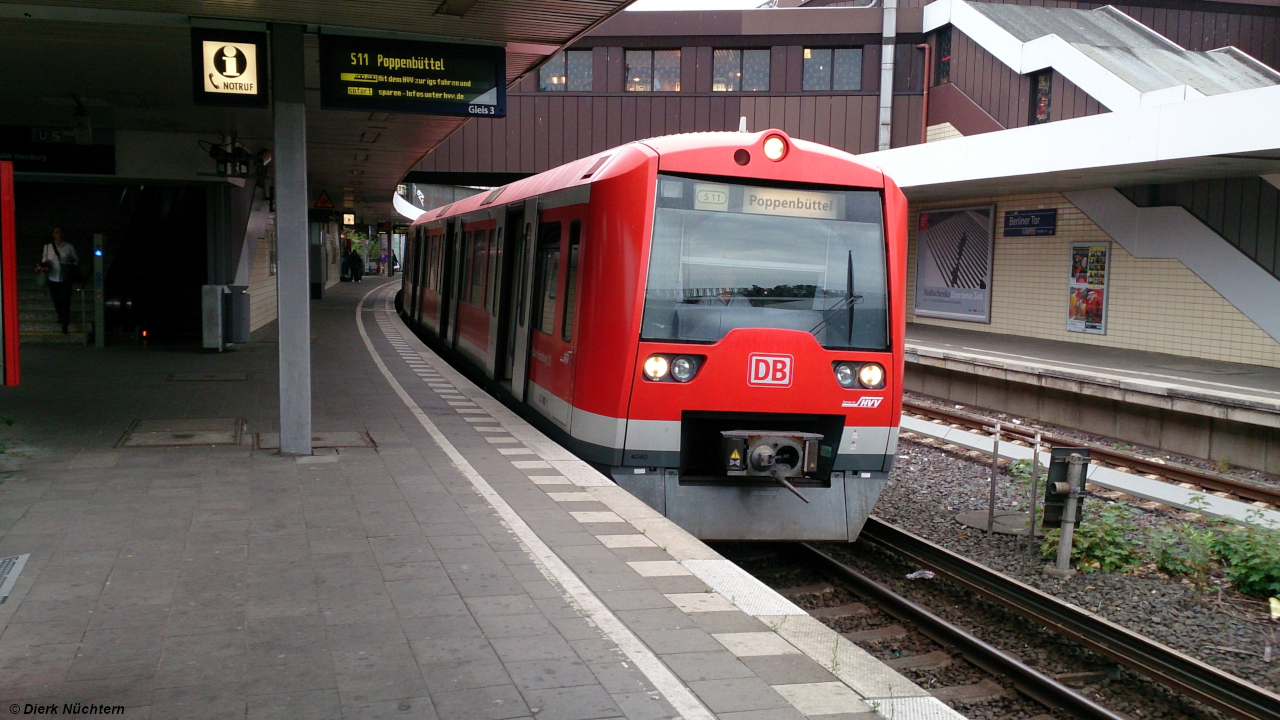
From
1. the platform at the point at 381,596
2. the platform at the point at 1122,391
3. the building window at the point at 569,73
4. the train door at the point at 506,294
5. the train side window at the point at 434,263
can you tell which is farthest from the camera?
the building window at the point at 569,73

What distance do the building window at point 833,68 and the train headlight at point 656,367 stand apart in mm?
22291

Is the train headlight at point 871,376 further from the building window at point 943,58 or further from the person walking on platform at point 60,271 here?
the building window at point 943,58

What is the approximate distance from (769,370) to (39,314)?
46.8ft

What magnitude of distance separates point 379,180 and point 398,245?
79.0m

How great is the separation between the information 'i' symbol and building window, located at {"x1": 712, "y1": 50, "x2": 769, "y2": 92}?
68.0 ft

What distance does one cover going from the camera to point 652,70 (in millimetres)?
27562

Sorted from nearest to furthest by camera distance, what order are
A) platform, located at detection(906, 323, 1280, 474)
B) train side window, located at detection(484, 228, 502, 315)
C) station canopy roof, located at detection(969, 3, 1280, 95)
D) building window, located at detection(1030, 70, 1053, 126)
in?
1. train side window, located at detection(484, 228, 502, 315)
2. platform, located at detection(906, 323, 1280, 474)
3. station canopy roof, located at detection(969, 3, 1280, 95)
4. building window, located at detection(1030, 70, 1053, 126)

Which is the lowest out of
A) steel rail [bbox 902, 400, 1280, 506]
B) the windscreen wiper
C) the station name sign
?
steel rail [bbox 902, 400, 1280, 506]

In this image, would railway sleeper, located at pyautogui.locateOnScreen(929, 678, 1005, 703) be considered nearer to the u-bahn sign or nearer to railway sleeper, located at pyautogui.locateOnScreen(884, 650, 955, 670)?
railway sleeper, located at pyautogui.locateOnScreen(884, 650, 955, 670)

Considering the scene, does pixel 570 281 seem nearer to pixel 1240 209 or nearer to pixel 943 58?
pixel 1240 209

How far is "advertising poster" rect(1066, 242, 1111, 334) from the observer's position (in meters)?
19.0

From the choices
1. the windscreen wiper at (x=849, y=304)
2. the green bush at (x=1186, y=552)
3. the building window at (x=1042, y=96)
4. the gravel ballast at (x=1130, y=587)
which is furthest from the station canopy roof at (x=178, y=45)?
the building window at (x=1042, y=96)

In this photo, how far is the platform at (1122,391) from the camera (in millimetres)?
11852

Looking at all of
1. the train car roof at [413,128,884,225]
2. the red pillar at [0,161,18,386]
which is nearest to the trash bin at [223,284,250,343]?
the train car roof at [413,128,884,225]
